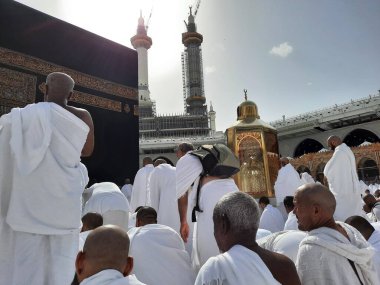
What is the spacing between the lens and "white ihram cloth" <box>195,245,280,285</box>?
989mm

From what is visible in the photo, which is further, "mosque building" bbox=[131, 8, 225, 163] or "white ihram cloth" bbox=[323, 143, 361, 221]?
"mosque building" bbox=[131, 8, 225, 163]

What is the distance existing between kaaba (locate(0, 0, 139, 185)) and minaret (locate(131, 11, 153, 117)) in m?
20.9

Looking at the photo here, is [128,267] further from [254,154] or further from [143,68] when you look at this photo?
[143,68]

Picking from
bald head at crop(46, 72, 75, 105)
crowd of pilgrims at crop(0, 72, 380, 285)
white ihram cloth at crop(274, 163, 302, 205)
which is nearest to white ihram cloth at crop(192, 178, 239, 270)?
crowd of pilgrims at crop(0, 72, 380, 285)

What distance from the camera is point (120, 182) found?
8625 mm

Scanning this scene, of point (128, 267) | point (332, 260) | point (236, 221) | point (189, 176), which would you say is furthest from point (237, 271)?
point (189, 176)

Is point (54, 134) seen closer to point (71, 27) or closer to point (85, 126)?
point (85, 126)

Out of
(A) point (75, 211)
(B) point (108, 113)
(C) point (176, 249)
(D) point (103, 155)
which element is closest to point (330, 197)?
(C) point (176, 249)

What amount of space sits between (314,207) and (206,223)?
88 cm

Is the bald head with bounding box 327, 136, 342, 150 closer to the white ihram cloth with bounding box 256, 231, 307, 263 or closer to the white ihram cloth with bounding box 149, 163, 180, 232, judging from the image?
the white ihram cloth with bounding box 149, 163, 180, 232

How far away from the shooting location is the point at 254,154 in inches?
306

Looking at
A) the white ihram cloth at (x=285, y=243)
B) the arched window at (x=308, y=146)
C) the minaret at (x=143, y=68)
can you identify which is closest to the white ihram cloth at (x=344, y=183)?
the white ihram cloth at (x=285, y=243)

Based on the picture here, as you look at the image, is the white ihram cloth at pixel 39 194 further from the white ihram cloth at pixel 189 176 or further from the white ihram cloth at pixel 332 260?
the white ihram cloth at pixel 332 260

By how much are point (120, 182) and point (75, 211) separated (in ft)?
23.3
